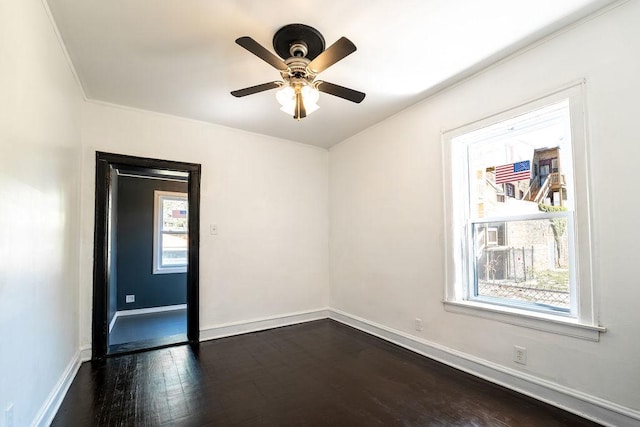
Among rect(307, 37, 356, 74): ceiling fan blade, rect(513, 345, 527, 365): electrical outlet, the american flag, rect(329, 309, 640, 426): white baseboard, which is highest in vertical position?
rect(307, 37, 356, 74): ceiling fan blade

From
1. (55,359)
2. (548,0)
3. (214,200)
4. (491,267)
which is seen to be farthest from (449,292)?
(55,359)

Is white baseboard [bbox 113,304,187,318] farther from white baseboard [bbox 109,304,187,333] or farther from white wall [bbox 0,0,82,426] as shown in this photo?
white wall [bbox 0,0,82,426]

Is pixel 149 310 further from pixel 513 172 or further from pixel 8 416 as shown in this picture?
pixel 513 172

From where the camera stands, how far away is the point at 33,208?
1728 millimetres

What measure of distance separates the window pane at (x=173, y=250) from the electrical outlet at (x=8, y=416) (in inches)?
159

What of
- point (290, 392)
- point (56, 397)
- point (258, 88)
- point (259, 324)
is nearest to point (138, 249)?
point (259, 324)

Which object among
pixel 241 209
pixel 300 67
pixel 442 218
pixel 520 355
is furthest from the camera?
pixel 241 209

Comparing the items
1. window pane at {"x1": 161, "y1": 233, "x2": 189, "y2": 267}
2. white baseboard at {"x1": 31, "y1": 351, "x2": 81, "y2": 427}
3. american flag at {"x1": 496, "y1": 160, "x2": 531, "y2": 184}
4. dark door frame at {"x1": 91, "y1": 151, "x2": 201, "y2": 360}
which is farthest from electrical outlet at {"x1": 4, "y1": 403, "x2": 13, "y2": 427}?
window pane at {"x1": 161, "y1": 233, "x2": 189, "y2": 267}

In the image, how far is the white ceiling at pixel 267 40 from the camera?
190cm

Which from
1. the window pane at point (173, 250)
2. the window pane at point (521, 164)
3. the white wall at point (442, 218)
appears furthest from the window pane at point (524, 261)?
the window pane at point (173, 250)

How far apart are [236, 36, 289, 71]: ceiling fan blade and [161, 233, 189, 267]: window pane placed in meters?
4.19

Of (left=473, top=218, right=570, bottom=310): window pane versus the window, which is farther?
the window

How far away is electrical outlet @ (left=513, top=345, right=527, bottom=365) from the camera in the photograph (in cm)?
231

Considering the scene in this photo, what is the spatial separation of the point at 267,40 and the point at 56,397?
2964mm
